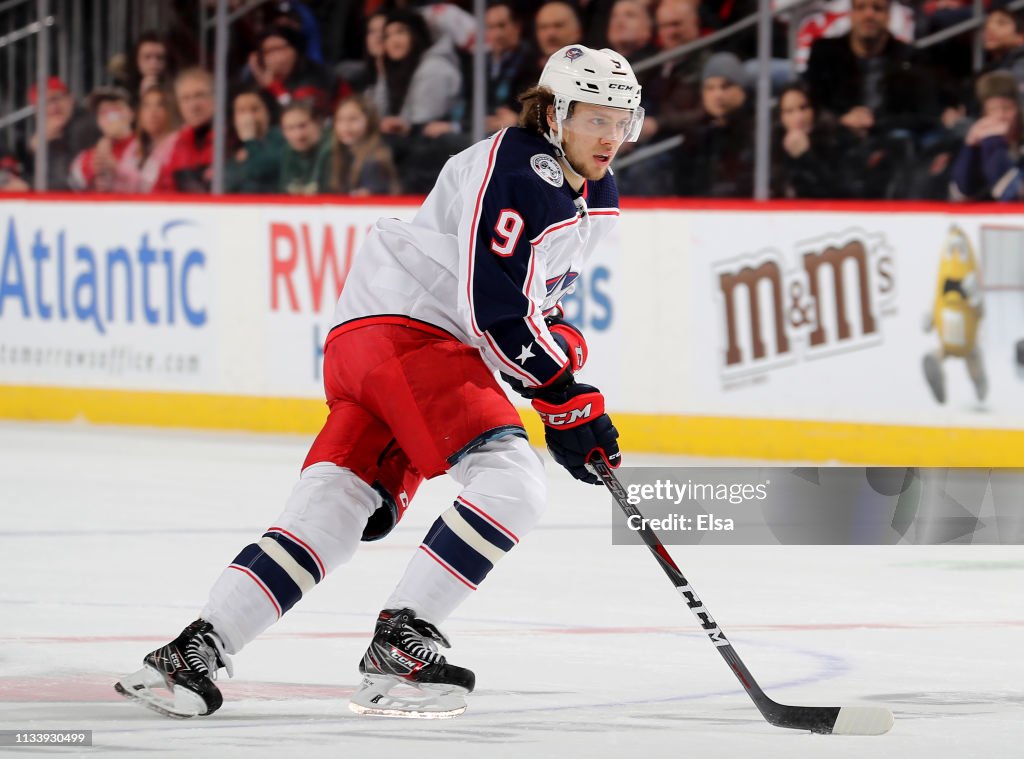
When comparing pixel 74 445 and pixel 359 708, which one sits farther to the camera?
pixel 74 445

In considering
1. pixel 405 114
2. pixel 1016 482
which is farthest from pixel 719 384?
pixel 405 114

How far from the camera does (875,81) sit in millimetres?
8094

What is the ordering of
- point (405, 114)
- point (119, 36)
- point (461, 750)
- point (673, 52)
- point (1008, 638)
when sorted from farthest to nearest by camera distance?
point (119, 36)
point (405, 114)
point (673, 52)
point (1008, 638)
point (461, 750)

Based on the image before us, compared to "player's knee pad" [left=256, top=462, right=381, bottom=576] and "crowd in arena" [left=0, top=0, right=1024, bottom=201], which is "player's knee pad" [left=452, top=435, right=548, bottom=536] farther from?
"crowd in arena" [left=0, top=0, right=1024, bottom=201]

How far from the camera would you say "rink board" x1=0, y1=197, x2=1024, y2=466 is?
7.91 metres

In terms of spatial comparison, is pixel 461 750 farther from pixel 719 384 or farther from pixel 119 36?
pixel 119 36

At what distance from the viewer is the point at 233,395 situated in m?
9.48

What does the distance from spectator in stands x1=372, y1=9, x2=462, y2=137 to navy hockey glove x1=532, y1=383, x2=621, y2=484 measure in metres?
5.64

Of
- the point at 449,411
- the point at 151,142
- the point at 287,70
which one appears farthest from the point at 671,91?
the point at 449,411

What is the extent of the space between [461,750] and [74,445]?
5.78 metres

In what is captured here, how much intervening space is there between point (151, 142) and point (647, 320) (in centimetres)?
284

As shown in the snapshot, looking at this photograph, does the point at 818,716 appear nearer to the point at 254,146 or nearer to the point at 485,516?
the point at 485,516

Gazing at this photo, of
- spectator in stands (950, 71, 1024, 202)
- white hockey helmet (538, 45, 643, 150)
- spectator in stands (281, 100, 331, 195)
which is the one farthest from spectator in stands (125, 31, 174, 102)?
white hockey helmet (538, 45, 643, 150)

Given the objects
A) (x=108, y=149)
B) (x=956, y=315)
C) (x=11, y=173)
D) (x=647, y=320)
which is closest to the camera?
(x=956, y=315)
